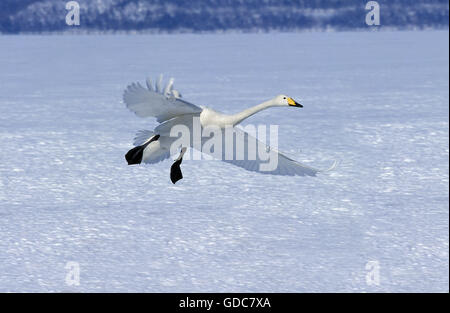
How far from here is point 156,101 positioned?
10492 mm

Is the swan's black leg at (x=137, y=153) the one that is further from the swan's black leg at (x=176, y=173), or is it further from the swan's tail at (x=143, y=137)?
the swan's black leg at (x=176, y=173)

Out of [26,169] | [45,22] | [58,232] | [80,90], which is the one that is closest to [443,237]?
[58,232]

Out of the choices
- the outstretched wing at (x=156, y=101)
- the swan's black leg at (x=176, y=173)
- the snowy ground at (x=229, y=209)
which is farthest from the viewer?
the snowy ground at (x=229, y=209)

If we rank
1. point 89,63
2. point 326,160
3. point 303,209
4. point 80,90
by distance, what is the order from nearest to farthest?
1. point 303,209
2. point 326,160
3. point 80,90
4. point 89,63

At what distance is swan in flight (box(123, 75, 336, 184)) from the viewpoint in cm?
1035

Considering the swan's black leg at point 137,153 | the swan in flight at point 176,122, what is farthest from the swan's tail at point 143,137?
the swan's black leg at point 137,153

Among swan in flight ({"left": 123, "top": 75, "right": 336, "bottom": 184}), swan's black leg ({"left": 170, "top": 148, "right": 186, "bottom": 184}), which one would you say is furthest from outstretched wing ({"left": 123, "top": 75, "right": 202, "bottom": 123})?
swan's black leg ({"left": 170, "top": 148, "right": 186, "bottom": 184})

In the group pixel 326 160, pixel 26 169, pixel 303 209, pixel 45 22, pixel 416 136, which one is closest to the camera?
pixel 303 209

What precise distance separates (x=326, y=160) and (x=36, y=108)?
552 inches

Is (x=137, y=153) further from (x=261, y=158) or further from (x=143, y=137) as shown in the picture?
(x=261, y=158)

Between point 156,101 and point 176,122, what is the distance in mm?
592

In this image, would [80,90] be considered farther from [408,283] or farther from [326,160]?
[408,283]

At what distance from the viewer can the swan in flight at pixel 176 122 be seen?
10.4m

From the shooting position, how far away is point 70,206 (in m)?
16.2
